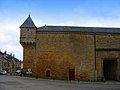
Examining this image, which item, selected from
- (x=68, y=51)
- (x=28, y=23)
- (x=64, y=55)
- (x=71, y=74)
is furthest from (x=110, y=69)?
(x=28, y=23)

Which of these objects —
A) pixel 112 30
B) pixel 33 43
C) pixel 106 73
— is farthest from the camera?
pixel 106 73

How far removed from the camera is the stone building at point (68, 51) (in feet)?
159

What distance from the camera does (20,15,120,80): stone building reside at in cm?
4847

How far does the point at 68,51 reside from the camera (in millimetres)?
49344

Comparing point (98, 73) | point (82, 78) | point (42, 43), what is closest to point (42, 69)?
point (42, 43)

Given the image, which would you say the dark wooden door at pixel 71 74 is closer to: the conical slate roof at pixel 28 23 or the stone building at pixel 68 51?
the stone building at pixel 68 51

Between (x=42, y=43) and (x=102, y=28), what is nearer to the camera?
(x=42, y=43)

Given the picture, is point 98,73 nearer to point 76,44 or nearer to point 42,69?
point 76,44

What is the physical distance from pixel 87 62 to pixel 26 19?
1490 centimetres

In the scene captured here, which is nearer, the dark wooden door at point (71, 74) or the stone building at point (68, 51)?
the stone building at point (68, 51)

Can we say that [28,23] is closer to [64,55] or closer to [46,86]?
[64,55]

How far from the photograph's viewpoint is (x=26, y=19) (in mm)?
50688

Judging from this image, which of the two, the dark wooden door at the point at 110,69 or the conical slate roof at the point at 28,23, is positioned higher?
the conical slate roof at the point at 28,23

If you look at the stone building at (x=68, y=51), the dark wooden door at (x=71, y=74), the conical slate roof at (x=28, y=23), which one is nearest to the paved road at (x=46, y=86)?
the stone building at (x=68, y=51)
